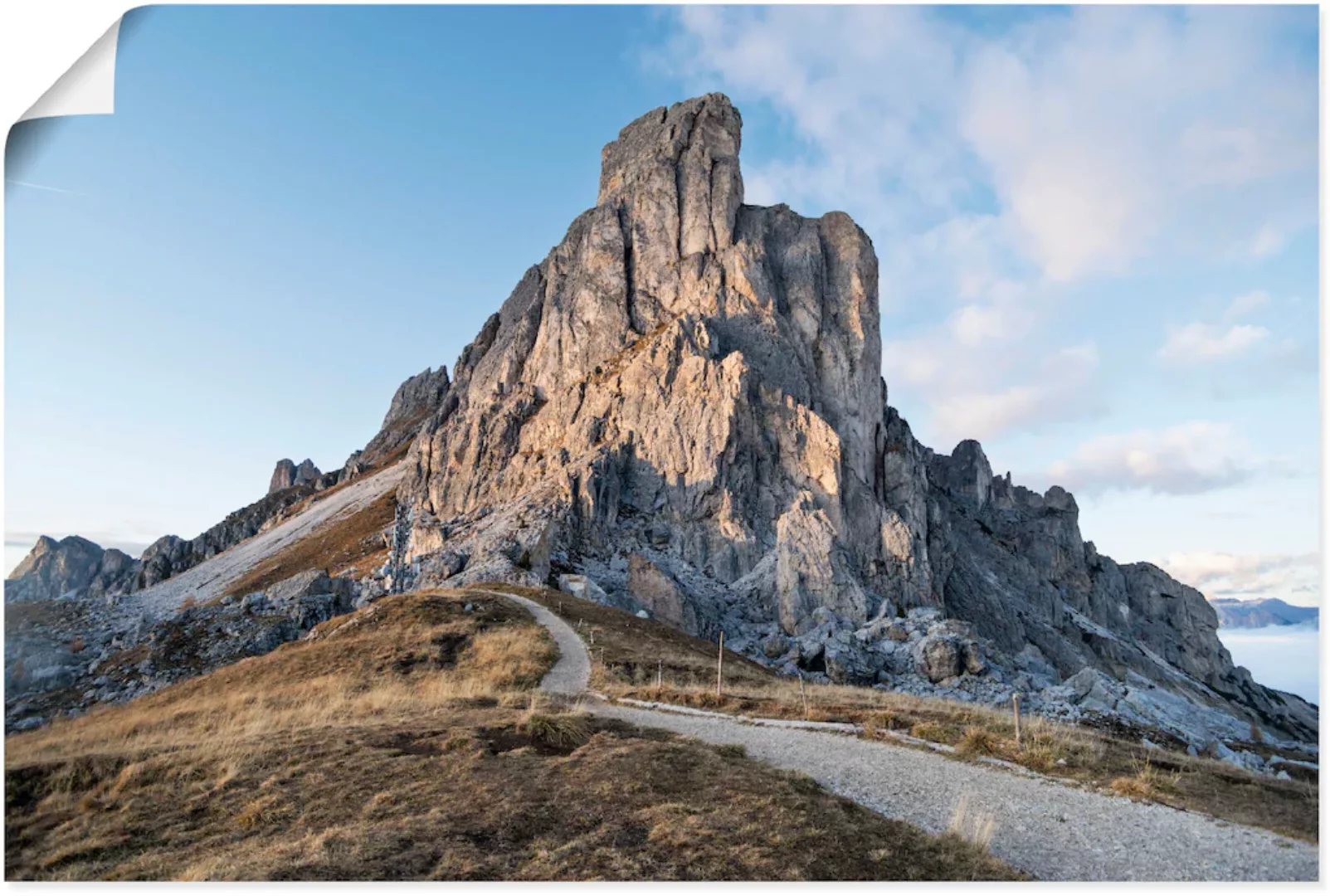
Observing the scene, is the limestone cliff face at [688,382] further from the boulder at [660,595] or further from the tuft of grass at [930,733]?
the tuft of grass at [930,733]

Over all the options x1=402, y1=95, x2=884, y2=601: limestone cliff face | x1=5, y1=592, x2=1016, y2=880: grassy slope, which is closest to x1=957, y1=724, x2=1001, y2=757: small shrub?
x1=5, y1=592, x2=1016, y2=880: grassy slope

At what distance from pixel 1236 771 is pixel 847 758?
7253 mm

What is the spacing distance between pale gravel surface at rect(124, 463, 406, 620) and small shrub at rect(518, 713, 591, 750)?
253ft

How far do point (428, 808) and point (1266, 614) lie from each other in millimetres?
13852

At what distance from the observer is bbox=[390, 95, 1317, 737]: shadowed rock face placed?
61.7 metres

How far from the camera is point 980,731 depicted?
1422 cm

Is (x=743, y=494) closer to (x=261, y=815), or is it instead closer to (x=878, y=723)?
(x=878, y=723)

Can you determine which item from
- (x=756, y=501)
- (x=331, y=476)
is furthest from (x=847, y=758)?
(x=331, y=476)

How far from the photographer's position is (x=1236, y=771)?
12.7m

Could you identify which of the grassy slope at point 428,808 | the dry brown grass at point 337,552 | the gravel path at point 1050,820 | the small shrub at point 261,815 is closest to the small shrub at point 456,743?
the grassy slope at point 428,808

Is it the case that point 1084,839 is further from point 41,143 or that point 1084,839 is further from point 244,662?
point 244,662

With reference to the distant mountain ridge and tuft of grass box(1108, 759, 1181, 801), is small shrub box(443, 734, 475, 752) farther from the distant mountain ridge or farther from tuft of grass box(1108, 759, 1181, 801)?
the distant mountain ridge

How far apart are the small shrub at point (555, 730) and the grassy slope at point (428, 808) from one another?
54 millimetres

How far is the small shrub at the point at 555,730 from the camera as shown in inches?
544
